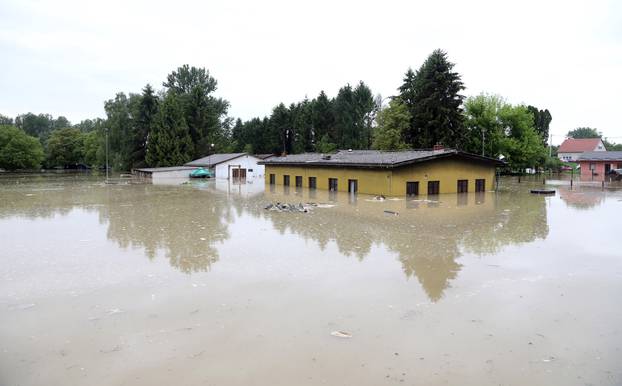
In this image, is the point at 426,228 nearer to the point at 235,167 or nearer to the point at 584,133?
the point at 235,167

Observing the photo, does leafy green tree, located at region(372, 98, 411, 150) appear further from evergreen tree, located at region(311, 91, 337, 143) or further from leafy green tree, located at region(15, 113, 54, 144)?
leafy green tree, located at region(15, 113, 54, 144)

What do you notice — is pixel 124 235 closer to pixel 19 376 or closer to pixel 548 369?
pixel 19 376

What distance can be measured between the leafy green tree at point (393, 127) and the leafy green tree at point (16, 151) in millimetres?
64415

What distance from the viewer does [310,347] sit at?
20.8ft

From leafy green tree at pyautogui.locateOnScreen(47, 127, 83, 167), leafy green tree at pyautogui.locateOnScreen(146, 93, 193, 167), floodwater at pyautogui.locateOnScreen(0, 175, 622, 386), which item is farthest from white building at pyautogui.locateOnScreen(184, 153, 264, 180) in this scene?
leafy green tree at pyautogui.locateOnScreen(47, 127, 83, 167)

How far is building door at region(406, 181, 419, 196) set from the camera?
1195 inches

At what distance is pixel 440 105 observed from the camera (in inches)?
1860

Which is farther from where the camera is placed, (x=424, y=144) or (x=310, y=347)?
(x=424, y=144)

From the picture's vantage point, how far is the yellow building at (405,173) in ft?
97.3

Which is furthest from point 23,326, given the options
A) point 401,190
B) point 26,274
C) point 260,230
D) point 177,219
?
point 401,190

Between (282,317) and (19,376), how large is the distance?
12.3ft

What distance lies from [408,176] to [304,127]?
46.3m

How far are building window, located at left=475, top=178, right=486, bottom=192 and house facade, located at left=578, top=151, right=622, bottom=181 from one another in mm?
31778

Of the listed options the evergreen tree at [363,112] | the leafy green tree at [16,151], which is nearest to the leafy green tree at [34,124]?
the leafy green tree at [16,151]
